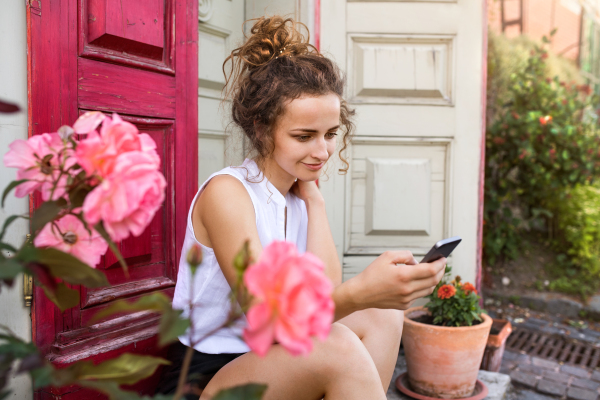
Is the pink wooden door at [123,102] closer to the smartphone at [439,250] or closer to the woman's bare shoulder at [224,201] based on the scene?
the woman's bare shoulder at [224,201]

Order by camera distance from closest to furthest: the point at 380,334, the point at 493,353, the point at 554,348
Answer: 1. the point at 380,334
2. the point at 493,353
3. the point at 554,348

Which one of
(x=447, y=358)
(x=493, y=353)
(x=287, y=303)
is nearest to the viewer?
(x=287, y=303)

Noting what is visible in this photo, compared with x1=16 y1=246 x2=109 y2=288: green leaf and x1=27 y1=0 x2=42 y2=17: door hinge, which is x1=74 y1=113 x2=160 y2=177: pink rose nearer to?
x1=16 y1=246 x2=109 y2=288: green leaf

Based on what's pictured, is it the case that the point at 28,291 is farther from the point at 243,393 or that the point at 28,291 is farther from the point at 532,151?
the point at 532,151

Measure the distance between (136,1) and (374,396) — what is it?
4.31ft

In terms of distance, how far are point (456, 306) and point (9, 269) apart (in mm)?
1952

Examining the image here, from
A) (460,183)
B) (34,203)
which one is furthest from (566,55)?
(34,203)

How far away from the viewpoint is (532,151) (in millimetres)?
3521

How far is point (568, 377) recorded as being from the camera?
96.4 inches

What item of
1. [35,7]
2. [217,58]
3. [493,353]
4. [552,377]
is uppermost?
[217,58]

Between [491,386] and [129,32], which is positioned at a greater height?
[129,32]

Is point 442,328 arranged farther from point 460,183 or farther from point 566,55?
point 566,55

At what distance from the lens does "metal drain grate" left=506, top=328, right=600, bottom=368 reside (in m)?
2.70

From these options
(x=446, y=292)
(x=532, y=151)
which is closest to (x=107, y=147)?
(x=446, y=292)
